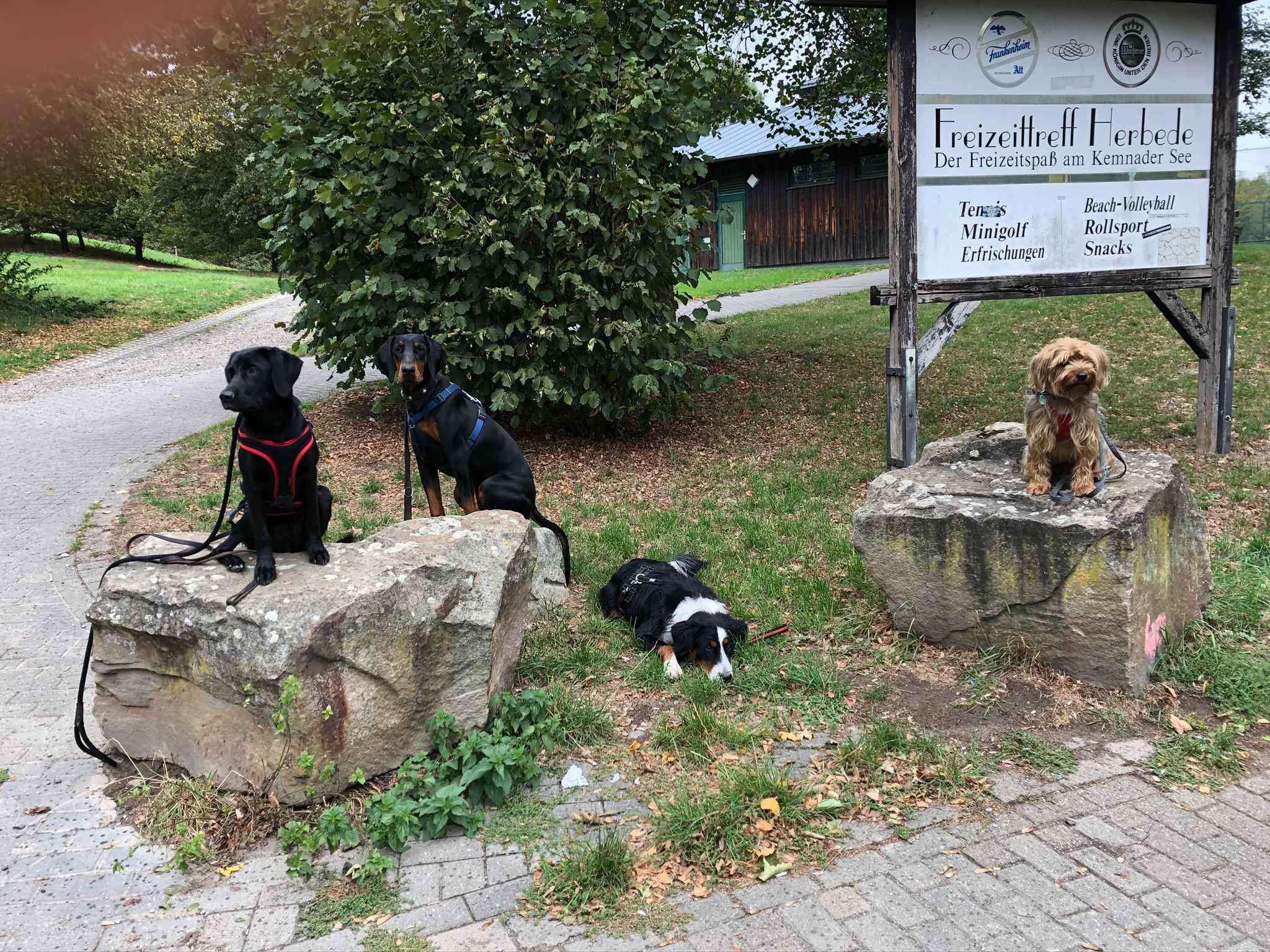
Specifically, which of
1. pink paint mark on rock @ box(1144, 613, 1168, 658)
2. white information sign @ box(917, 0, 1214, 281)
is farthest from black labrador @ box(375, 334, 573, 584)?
white information sign @ box(917, 0, 1214, 281)

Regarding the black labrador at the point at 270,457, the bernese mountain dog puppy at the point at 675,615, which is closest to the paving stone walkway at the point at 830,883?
the bernese mountain dog puppy at the point at 675,615

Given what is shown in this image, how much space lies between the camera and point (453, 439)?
18.1 ft

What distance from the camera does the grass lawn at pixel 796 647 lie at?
3.57m

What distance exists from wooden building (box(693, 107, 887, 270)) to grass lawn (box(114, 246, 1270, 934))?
57.4 ft

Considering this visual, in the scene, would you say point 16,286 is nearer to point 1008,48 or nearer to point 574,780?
point 1008,48

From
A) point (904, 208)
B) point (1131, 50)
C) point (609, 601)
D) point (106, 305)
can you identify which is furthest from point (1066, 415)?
point (106, 305)

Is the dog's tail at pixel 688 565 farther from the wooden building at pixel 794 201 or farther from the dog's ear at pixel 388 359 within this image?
the wooden building at pixel 794 201

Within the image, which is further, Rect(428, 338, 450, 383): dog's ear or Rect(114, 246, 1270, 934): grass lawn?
Rect(428, 338, 450, 383): dog's ear

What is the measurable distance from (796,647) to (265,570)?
2715mm

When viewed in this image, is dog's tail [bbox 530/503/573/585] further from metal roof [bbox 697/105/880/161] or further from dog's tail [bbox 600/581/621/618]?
metal roof [bbox 697/105/880/161]

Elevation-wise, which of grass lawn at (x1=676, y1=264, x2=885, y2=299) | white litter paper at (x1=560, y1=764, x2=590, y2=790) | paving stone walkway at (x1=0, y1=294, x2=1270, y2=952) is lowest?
paving stone walkway at (x1=0, y1=294, x2=1270, y2=952)

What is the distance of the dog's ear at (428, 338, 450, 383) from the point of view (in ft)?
18.1

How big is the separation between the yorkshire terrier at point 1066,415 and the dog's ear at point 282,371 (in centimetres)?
351

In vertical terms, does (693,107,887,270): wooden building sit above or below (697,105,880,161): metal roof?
below
